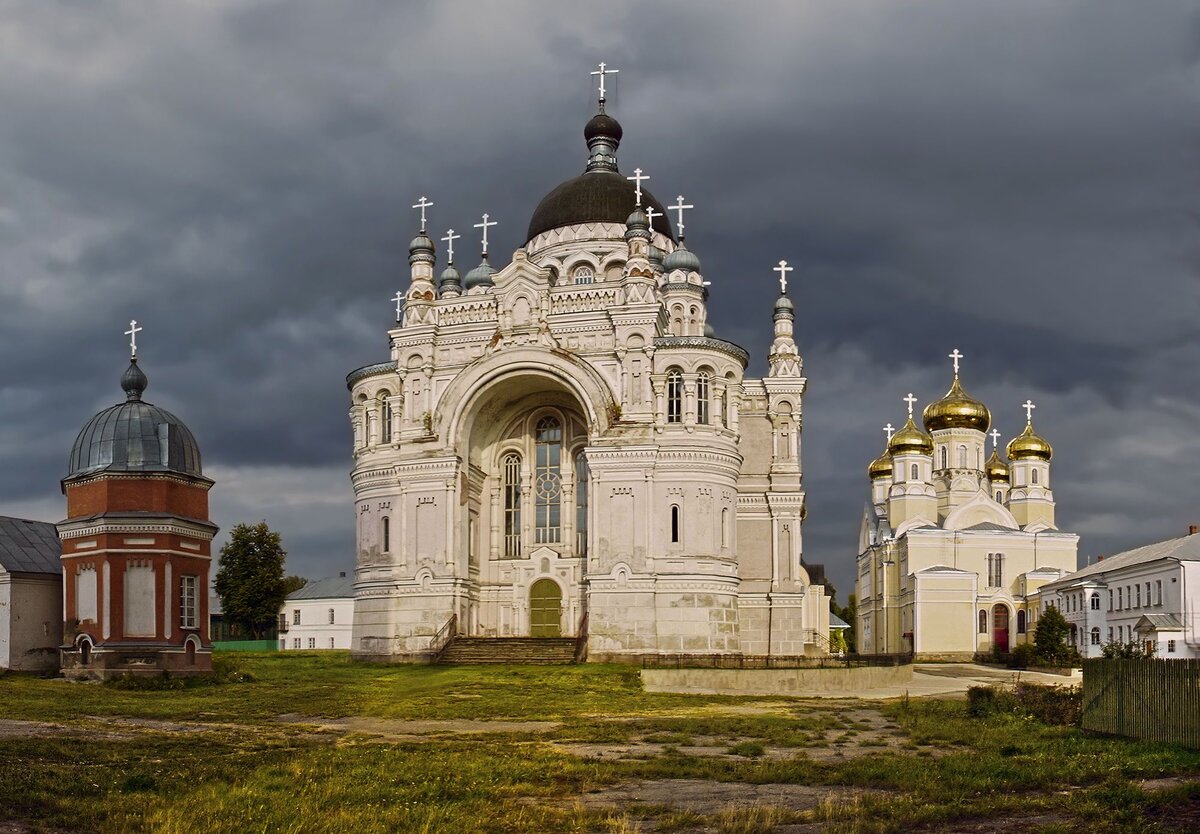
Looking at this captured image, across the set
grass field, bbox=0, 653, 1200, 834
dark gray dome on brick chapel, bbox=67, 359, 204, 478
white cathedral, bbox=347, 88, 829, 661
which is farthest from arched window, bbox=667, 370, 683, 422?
grass field, bbox=0, 653, 1200, 834

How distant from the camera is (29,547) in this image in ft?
128

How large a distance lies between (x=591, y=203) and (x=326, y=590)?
40173mm

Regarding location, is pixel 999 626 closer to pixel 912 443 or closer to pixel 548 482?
pixel 912 443

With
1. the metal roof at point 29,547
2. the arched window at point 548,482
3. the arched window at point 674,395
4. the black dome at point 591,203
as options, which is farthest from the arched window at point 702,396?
the metal roof at point 29,547

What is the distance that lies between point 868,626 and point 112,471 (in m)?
55.1

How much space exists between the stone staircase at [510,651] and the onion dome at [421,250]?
1435 cm

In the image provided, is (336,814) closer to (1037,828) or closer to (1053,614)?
(1037,828)

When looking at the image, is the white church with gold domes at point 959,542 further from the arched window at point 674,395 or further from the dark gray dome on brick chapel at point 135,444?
the dark gray dome on brick chapel at point 135,444

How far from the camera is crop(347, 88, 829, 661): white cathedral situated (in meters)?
44.5

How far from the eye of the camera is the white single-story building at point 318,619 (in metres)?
83.8

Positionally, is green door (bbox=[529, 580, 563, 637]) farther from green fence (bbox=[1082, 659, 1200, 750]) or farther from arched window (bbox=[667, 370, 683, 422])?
green fence (bbox=[1082, 659, 1200, 750])

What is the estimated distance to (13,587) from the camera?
3716cm

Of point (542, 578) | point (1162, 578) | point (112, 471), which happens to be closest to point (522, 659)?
point (542, 578)

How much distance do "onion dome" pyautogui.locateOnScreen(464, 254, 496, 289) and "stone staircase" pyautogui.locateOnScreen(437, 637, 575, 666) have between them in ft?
45.8
